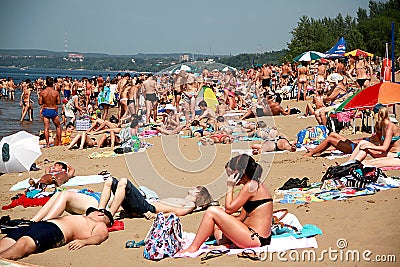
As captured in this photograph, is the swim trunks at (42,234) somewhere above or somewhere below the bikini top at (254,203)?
below

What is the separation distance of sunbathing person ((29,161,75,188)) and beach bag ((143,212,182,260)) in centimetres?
279

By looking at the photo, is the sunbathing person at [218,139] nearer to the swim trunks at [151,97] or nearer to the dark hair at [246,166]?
the swim trunks at [151,97]

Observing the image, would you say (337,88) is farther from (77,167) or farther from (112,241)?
(112,241)

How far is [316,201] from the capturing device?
5406 mm

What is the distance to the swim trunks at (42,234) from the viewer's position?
13.5ft

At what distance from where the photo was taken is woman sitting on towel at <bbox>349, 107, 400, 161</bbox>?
250 inches

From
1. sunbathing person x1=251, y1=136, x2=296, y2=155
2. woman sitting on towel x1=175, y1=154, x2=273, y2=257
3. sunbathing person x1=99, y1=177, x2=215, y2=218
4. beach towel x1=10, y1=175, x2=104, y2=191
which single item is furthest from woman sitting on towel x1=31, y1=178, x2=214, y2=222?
sunbathing person x1=251, y1=136, x2=296, y2=155

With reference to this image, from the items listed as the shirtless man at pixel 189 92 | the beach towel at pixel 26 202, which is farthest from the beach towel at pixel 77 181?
the shirtless man at pixel 189 92

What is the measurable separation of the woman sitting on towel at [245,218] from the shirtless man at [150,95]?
9.76m

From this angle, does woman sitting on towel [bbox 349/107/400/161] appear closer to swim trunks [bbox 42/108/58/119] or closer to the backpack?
the backpack

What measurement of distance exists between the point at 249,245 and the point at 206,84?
33.9ft

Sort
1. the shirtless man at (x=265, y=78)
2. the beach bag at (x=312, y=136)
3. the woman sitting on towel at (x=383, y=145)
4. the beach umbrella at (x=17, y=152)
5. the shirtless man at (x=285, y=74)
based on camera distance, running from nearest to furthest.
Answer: the woman sitting on towel at (x=383, y=145), the beach umbrella at (x=17, y=152), the beach bag at (x=312, y=136), the shirtless man at (x=265, y=78), the shirtless man at (x=285, y=74)

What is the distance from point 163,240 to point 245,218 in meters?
0.70

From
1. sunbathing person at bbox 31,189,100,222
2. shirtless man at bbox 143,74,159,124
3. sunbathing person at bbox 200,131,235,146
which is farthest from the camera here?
shirtless man at bbox 143,74,159,124
